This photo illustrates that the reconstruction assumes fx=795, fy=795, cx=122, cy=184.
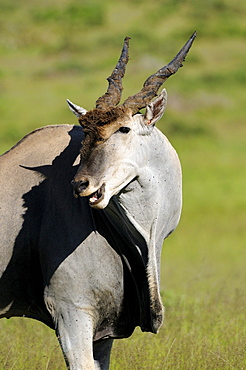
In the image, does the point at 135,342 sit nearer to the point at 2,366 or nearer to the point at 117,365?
the point at 117,365

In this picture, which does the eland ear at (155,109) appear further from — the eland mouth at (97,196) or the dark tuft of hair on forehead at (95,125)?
the eland mouth at (97,196)

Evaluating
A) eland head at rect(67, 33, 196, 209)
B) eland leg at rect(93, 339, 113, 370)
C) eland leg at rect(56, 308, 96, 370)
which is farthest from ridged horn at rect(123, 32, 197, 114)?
eland leg at rect(93, 339, 113, 370)

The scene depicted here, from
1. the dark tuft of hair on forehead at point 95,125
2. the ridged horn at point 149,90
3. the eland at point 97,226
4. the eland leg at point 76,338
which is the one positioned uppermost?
the ridged horn at point 149,90

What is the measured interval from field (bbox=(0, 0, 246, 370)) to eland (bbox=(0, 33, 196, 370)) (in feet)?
2.75

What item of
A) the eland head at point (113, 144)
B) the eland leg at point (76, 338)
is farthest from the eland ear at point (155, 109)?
the eland leg at point (76, 338)

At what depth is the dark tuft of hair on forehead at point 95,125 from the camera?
5.19 meters

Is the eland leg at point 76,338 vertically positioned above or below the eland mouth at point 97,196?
below

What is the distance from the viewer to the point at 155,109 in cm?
545

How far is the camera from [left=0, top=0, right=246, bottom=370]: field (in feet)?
24.0

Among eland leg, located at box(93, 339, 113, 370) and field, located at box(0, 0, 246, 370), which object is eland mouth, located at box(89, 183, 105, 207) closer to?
eland leg, located at box(93, 339, 113, 370)

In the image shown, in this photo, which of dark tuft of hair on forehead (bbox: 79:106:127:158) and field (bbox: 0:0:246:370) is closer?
dark tuft of hair on forehead (bbox: 79:106:127:158)

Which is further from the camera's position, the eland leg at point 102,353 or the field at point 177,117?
the field at point 177,117

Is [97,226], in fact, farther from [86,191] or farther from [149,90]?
[149,90]

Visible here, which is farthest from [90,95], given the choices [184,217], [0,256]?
[0,256]
